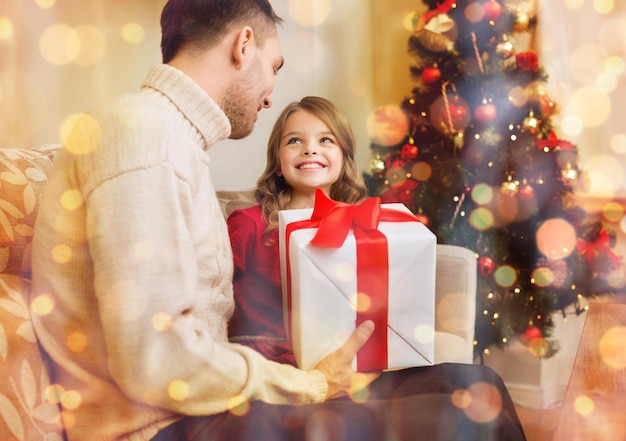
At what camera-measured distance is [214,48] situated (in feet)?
3.85

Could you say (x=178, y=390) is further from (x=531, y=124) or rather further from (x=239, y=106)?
(x=531, y=124)

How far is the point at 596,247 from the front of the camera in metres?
2.07

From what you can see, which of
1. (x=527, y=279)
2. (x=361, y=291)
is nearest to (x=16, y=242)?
(x=361, y=291)

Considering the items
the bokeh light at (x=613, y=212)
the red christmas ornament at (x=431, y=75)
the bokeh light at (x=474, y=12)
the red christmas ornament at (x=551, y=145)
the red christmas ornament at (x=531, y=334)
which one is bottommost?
the red christmas ornament at (x=531, y=334)

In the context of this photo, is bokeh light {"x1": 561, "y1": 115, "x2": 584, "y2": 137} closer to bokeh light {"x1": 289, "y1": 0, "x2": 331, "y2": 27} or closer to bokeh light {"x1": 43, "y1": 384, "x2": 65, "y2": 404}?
bokeh light {"x1": 289, "y1": 0, "x2": 331, "y2": 27}

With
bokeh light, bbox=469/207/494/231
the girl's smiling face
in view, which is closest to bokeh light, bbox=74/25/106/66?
the girl's smiling face

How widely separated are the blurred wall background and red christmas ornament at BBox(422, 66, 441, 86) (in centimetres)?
34

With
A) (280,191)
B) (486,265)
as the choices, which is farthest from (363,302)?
(486,265)

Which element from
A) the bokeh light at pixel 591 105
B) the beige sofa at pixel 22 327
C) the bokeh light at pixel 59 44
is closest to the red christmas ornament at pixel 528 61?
the bokeh light at pixel 591 105

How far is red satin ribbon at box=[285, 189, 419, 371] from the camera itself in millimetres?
1057

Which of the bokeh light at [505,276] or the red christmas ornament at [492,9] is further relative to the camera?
the bokeh light at [505,276]

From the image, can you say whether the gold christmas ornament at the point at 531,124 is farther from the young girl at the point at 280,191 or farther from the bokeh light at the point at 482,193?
the young girl at the point at 280,191

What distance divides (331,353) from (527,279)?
1.22 meters

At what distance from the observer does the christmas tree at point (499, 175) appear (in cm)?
203
